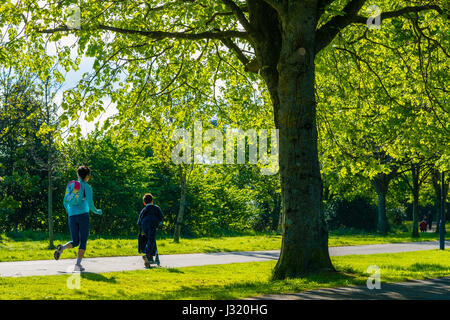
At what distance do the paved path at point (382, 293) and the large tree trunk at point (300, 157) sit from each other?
1.64 metres

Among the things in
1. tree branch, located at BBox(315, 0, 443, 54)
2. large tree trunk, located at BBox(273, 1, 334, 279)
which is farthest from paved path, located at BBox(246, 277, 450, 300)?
tree branch, located at BBox(315, 0, 443, 54)

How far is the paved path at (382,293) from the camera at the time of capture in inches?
275

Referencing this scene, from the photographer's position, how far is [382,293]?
7500mm

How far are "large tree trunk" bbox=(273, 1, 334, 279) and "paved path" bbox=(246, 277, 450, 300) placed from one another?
1637 millimetres

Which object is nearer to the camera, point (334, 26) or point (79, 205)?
point (79, 205)

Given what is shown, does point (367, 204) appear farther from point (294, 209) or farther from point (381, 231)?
point (294, 209)

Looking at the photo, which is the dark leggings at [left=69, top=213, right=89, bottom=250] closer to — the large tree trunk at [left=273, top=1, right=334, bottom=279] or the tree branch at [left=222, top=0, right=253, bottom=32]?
the large tree trunk at [left=273, top=1, right=334, bottom=279]

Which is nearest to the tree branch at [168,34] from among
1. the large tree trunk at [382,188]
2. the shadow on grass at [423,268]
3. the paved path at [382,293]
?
the paved path at [382,293]

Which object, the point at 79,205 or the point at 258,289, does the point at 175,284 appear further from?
the point at 79,205

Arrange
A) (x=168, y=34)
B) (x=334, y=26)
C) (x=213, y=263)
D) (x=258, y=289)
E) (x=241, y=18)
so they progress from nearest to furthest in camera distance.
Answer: (x=258, y=289) → (x=334, y=26) → (x=241, y=18) → (x=168, y=34) → (x=213, y=263)

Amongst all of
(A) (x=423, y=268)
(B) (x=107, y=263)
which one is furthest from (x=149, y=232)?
(A) (x=423, y=268)

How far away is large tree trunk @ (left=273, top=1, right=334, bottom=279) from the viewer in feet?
32.5

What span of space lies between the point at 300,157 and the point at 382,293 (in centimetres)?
325

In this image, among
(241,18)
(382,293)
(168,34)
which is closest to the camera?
(382,293)
